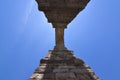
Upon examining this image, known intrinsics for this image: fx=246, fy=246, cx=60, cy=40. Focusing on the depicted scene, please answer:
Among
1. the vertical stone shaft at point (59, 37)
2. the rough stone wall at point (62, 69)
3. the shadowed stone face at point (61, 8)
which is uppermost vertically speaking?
the vertical stone shaft at point (59, 37)

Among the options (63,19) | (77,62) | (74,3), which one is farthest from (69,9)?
(77,62)

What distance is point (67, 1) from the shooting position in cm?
893

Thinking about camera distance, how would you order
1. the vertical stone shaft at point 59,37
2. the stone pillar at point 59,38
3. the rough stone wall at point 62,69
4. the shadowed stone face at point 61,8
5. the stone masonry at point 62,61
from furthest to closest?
the vertical stone shaft at point 59,37 < the stone pillar at point 59,38 < the shadowed stone face at point 61,8 < the stone masonry at point 62,61 < the rough stone wall at point 62,69

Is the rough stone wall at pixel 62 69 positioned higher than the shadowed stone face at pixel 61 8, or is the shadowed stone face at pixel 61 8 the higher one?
the shadowed stone face at pixel 61 8

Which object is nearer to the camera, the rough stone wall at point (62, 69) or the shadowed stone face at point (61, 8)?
the rough stone wall at point (62, 69)

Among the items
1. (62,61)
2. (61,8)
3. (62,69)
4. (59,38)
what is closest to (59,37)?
(59,38)

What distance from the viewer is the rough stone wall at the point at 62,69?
8.11m

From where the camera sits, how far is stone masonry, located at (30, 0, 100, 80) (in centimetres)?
829

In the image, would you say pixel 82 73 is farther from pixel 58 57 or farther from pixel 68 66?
pixel 58 57

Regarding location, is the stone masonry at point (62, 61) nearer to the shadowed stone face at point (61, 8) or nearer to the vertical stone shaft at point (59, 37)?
the shadowed stone face at point (61, 8)

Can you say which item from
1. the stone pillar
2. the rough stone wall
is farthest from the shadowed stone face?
the rough stone wall

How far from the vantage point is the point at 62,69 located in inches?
349

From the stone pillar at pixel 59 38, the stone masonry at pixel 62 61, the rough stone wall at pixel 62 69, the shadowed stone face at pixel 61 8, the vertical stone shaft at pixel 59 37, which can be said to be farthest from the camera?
the vertical stone shaft at pixel 59 37

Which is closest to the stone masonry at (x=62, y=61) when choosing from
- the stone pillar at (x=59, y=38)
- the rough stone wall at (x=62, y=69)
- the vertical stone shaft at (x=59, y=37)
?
the rough stone wall at (x=62, y=69)
